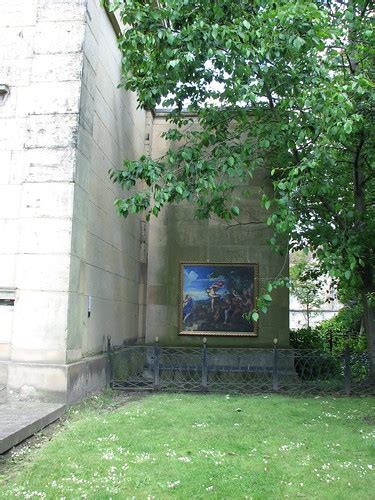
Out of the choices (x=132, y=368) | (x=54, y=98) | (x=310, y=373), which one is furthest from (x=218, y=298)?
(x=54, y=98)

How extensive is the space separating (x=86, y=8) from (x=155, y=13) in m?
1.30

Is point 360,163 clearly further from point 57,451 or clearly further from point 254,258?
point 57,451

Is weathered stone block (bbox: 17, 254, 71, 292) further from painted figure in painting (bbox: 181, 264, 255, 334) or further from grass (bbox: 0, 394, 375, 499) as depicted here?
painted figure in painting (bbox: 181, 264, 255, 334)

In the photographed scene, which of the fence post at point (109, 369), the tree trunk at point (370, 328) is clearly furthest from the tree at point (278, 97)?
the fence post at point (109, 369)

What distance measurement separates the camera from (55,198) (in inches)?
297

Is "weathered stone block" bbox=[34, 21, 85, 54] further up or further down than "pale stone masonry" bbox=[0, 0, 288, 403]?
further up

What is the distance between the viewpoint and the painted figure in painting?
1195cm

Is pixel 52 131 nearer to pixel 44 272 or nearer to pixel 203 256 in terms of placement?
pixel 44 272

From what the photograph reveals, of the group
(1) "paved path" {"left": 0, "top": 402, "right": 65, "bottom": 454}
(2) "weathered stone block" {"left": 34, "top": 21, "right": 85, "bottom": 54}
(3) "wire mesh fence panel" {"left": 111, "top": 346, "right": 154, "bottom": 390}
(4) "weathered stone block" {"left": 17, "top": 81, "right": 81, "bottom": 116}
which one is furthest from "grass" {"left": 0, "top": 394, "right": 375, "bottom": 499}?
(2) "weathered stone block" {"left": 34, "top": 21, "right": 85, "bottom": 54}

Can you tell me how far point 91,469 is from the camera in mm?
4781

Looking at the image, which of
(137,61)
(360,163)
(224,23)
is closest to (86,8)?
(137,61)

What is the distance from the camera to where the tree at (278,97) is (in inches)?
274

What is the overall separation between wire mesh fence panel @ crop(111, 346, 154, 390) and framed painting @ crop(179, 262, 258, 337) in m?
1.17

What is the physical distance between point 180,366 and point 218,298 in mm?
2102
